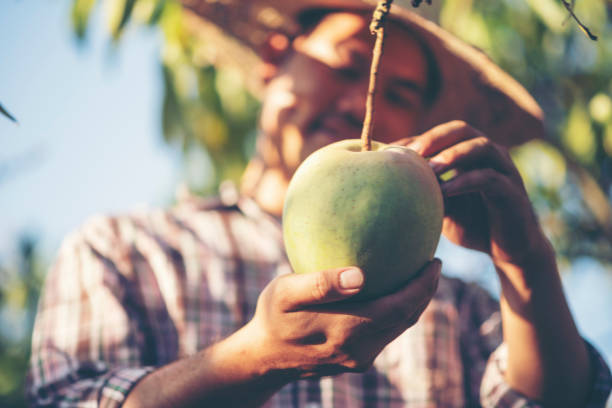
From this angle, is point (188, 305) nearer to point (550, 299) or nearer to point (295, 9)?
point (550, 299)

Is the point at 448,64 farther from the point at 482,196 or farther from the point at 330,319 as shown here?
the point at 330,319

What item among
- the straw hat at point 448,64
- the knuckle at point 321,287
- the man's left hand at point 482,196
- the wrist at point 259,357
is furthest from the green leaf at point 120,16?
the knuckle at point 321,287

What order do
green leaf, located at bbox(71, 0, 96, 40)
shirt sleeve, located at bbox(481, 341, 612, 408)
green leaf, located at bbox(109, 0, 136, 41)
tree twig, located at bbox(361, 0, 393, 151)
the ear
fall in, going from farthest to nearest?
1. green leaf, located at bbox(71, 0, 96, 40)
2. the ear
3. green leaf, located at bbox(109, 0, 136, 41)
4. shirt sleeve, located at bbox(481, 341, 612, 408)
5. tree twig, located at bbox(361, 0, 393, 151)

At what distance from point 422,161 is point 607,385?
93 centimetres

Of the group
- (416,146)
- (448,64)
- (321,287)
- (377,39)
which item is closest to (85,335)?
(321,287)

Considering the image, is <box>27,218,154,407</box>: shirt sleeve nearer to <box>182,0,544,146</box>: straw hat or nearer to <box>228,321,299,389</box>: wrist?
<box>228,321,299,389</box>: wrist

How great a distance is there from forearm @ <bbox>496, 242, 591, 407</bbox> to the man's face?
77 centimetres

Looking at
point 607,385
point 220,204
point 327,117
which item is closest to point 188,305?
point 220,204

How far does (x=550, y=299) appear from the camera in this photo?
1.52 m

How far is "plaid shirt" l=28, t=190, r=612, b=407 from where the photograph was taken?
1668 mm

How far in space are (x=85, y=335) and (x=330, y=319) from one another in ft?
2.88

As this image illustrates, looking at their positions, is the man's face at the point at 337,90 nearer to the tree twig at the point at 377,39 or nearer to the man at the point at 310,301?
the man at the point at 310,301

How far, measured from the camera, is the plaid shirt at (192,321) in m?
1.67

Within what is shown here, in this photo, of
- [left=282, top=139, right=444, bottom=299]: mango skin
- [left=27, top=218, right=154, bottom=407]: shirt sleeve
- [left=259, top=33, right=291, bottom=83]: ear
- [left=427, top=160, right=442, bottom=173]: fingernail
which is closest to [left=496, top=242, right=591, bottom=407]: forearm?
[left=427, top=160, right=442, bottom=173]: fingernail
